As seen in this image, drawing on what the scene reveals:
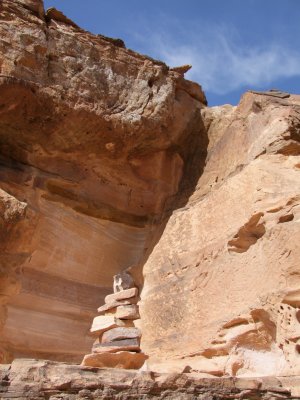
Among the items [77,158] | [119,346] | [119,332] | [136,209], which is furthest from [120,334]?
[77,158]

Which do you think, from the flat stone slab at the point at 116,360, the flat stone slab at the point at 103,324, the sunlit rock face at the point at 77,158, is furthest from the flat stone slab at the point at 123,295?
the flat stone slab at the point at 116,360

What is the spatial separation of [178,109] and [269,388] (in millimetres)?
5026

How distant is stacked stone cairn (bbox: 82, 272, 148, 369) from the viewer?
527 cm

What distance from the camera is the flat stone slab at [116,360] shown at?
522 cm

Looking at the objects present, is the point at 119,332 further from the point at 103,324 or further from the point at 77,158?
the point at 77,158

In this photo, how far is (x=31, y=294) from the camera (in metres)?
7.06

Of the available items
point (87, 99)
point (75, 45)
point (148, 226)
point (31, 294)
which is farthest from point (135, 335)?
point (75, 45)

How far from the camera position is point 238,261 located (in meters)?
5.77

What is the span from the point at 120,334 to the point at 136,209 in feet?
8.51

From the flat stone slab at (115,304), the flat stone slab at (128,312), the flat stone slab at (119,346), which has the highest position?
the flat stone slab at (115,304)

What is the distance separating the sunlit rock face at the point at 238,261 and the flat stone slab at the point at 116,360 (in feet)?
1.20

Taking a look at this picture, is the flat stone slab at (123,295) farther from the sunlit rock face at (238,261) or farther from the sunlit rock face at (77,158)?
the sunlit rock face at (77,158)

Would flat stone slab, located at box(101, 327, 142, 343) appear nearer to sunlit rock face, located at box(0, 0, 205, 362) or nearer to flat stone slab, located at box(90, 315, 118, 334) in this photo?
flat stone slab, located at box(90, 315, 118, 334)

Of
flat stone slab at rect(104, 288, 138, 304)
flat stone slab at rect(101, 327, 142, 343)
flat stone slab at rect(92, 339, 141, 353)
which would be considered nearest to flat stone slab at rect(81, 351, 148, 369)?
flat stone slab at rect(92, 339, 141, 353)
